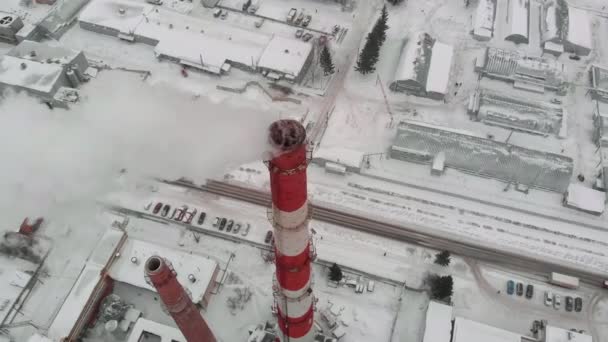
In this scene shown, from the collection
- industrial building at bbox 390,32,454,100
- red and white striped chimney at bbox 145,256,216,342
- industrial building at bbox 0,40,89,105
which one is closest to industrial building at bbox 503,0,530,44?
industrial building at bbox 390,32,454,100

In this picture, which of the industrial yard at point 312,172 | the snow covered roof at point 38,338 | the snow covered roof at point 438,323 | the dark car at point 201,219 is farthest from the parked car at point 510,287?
the snow covered roof at point 38,338

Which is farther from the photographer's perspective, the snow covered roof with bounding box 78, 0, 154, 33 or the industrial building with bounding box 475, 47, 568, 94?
the snow covered roof with bounding box 78, 0, 154, 33

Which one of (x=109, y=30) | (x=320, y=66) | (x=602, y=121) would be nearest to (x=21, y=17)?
(x=109, y=30)

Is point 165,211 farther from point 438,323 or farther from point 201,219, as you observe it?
point 438,323

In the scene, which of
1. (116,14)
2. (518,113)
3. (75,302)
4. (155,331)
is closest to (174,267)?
(155,331)

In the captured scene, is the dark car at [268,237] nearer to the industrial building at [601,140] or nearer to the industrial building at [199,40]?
the industrial building at [199,40]

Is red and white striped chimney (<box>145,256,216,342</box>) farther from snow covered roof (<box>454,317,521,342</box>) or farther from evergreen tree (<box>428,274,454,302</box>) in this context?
snow covered roof (<box>454,317,521,342</box>)
